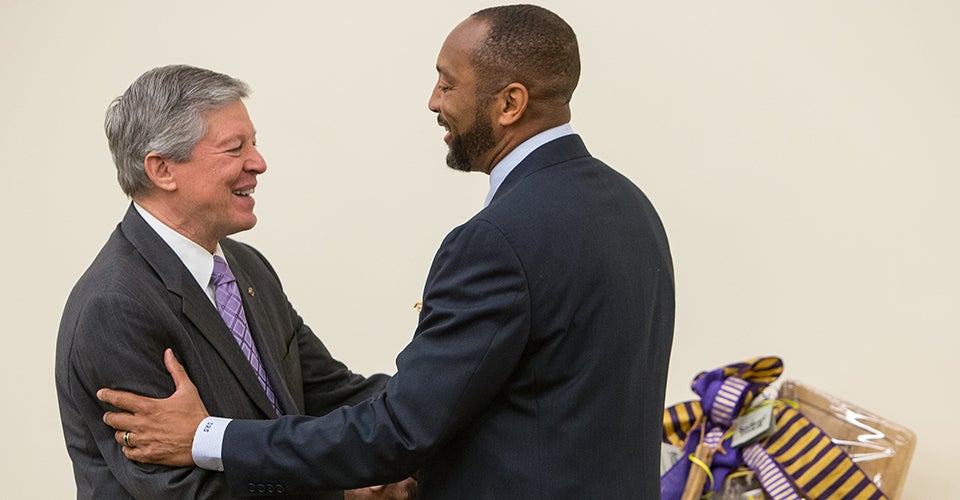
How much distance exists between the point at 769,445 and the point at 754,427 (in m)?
0.07

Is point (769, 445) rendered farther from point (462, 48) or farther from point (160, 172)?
point (160, 172)

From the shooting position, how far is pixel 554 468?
2.00 meters

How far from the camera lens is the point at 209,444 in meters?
2.09

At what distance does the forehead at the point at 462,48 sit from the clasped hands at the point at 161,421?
2.35ft

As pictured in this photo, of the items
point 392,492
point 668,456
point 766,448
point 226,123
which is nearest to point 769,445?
point 766,448

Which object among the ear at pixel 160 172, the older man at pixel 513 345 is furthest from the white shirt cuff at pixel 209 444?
the ear at pixel 160 172

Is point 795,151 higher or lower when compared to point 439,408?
higher

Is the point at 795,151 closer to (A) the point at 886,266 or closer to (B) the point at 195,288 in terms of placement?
(A) the point at 886,266

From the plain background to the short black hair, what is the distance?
2201 millimetres

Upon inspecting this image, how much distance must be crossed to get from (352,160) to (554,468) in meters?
2.57

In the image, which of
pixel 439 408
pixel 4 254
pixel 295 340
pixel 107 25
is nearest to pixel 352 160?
pixel 107 25

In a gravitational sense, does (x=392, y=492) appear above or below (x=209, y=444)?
below

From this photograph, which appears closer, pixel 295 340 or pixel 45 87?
pixel 295 340

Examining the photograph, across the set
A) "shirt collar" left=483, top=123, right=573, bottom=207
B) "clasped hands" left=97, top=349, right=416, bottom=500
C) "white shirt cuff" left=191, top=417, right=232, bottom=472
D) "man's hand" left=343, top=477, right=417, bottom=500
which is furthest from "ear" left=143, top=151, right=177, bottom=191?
"man's hand" left=343, top=477, right=417, bottom=500
